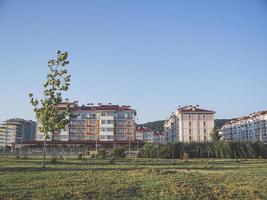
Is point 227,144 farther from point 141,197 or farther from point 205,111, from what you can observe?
point 205,111

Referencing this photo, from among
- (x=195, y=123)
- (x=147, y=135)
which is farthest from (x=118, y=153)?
(x=147, y=135)

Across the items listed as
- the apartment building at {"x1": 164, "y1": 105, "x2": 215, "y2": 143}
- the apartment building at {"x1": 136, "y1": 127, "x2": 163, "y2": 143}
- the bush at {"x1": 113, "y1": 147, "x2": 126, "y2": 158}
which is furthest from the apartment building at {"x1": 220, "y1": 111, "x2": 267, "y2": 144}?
the bush at {"x1": 113, "y1": 147, "x2": 126, "y2": 158}

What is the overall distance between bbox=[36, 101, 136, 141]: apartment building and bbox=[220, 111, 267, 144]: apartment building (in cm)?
4716

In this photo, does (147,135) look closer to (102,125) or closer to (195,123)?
(195,123)

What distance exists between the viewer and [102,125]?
12194 centimetres

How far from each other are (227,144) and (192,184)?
48825 millimetres

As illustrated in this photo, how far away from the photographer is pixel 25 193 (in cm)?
1471

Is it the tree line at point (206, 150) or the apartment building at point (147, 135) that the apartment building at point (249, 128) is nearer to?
the apartment building at point (147, 135)

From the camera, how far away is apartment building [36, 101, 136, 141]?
400ft

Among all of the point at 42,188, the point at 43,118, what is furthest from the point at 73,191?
the point at 43,118

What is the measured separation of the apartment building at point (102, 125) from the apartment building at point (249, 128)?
47163 mm

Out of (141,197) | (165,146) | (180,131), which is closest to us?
(141,197)

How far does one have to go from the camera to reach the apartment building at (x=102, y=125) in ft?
400

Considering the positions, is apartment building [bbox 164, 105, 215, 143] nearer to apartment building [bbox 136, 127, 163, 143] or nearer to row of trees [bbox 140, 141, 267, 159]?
apartment building [bbox 136, 127, 163, 143]
